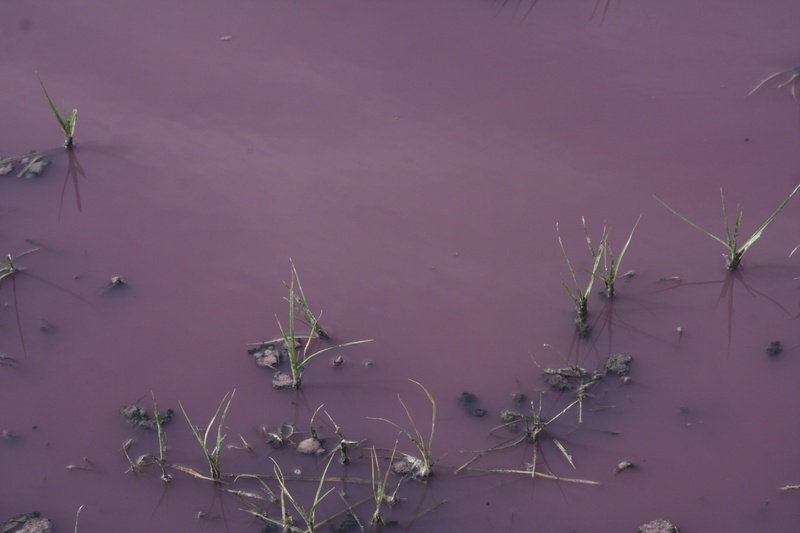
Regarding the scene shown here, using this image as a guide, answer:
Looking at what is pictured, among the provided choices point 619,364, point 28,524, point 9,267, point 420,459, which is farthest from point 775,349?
point 9,267

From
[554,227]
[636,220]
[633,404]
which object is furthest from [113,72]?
[633,404]

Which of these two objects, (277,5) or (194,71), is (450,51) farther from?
(194,71)

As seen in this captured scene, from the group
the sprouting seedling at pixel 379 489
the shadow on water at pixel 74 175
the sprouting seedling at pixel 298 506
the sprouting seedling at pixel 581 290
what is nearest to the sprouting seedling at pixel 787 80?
the sprouting seedling at pixel 581 290

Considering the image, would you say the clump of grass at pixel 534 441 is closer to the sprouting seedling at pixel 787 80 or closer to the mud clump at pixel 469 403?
the mud clump at pixel 469 403

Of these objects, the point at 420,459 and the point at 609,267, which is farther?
the point at 609,267

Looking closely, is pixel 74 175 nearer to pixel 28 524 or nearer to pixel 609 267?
pixel 28 524

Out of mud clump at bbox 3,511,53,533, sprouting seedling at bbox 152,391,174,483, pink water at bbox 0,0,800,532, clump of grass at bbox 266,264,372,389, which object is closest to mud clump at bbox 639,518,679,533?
pink water at bbox 0,0,800,532
